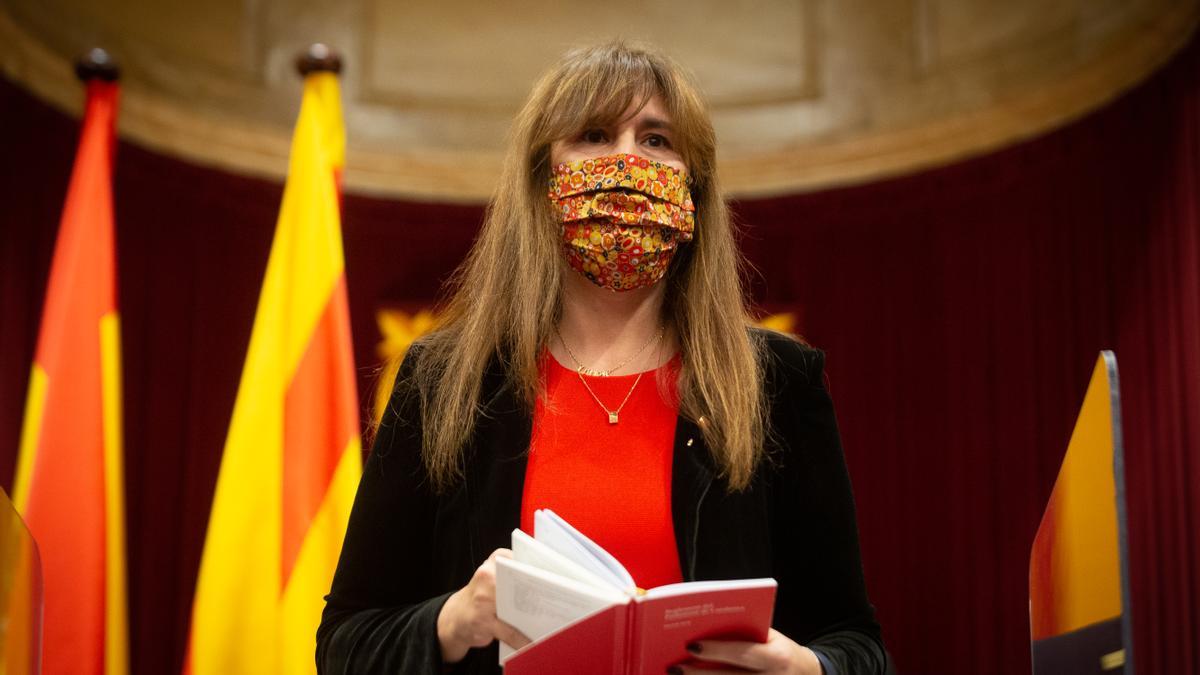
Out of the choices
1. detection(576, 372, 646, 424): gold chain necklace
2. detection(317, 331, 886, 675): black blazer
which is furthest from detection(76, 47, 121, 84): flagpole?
detection(576, 372, 646, 424): gold chain necklace

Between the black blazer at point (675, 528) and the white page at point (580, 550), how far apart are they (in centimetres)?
22

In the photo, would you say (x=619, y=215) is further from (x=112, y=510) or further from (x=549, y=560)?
(x=112, y=510)

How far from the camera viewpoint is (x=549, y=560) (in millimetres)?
1229

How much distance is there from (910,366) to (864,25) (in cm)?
143

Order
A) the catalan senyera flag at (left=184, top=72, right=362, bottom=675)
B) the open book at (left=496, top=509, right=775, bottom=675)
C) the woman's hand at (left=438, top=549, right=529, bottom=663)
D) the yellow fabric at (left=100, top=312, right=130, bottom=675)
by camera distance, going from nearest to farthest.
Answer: the open book at (left=496, top=509, right=775, bottom=675) → the woman's hand at (left=438, top=549, right=529, bottom=663) → the catalan senyera flag at (left=184, top=72, right=362, bottom=675) → the yellow fabric at (left=100, top=312, right=130, bottom=675)

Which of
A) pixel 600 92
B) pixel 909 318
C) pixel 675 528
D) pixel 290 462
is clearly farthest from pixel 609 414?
pixel 909 318

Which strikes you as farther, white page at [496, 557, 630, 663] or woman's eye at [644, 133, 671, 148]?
woman's eye at [644, 133, 671, 148]

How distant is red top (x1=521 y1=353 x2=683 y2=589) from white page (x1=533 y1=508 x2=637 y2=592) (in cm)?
19

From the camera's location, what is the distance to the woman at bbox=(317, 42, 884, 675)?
148 centimetres

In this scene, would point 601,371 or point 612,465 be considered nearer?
point 612,465

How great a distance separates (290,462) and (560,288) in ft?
3.72

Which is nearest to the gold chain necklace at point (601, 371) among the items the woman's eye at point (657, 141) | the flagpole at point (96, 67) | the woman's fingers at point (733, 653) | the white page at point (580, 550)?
the woman's eye at point (657, 141)

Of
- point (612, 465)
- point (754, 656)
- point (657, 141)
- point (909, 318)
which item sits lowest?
point (754, 656)

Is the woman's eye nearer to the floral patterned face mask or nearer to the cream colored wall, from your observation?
the floral patterned face mask
